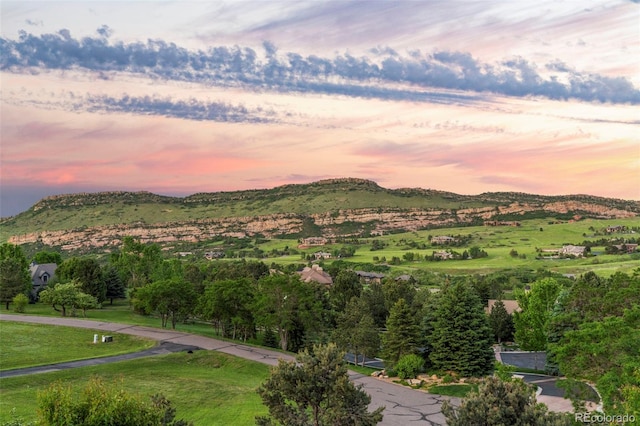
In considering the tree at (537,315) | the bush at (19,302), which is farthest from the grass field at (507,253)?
the bush at (19,302)

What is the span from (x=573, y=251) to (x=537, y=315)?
106623mm

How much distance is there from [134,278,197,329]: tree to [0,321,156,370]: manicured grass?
240 inches

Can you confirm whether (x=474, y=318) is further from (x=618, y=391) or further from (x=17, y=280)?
(x=17, y=280)

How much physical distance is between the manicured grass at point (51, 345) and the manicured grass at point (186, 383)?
4.60m

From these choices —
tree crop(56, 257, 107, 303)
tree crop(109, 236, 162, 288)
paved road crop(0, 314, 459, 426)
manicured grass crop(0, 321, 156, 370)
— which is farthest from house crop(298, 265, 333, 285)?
manicured grass crop(0, 321, 156, 370)

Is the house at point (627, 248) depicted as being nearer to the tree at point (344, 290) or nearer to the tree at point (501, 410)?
the tree at point (344, 290)

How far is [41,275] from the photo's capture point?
3164 inches

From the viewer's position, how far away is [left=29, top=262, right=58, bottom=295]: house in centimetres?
7782

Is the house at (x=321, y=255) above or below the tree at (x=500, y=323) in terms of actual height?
above

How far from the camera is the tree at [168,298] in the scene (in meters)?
55.6

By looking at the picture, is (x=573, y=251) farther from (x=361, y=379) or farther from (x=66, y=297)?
(x=66, y=297)

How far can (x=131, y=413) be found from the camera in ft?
52.5

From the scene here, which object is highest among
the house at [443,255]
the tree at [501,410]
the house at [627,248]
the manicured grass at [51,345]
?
the tree at [501,410]

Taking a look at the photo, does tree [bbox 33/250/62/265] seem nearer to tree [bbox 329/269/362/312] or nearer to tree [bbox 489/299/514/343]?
tree [bbox 329/269/362/312]
